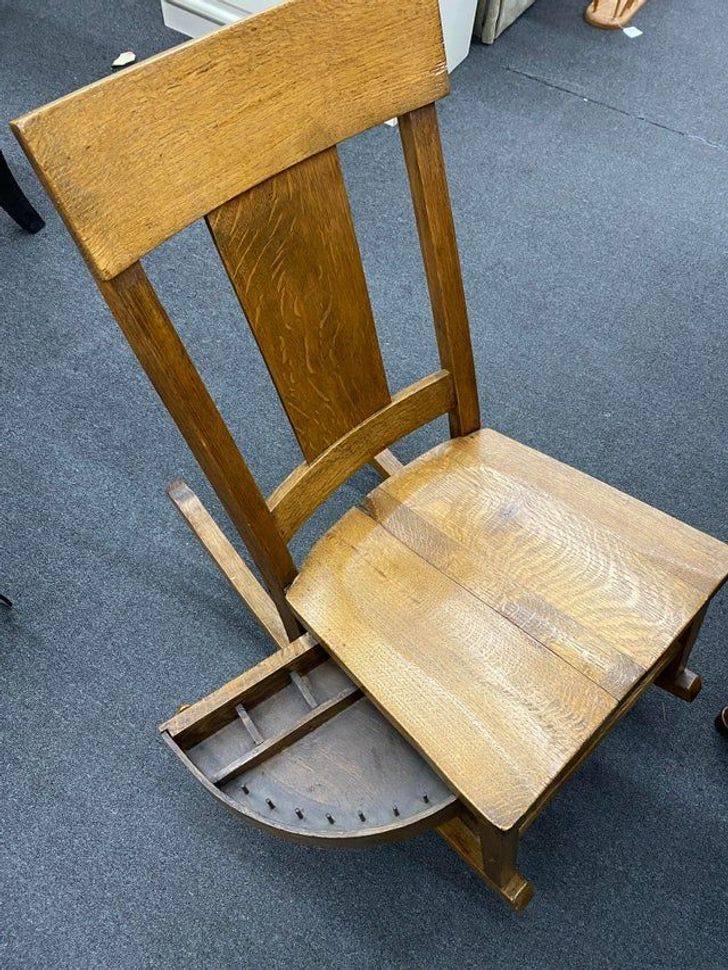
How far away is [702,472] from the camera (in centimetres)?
146

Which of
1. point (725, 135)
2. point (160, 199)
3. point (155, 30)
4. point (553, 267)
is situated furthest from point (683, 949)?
point (155, 30)

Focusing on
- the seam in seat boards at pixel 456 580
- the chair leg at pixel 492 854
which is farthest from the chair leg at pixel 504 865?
the seam in seat boards at pixel 456 580

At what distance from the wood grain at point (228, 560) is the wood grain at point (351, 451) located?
300mm

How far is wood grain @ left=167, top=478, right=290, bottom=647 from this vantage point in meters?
1.18

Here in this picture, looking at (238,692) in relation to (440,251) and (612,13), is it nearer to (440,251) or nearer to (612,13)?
(440,251)

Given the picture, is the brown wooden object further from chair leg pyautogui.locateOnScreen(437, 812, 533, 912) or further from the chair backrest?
chair leg pyautogui.locateOnScreen(437, 812, 533, 912)

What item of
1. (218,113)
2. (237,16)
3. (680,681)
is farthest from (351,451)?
(237,16)

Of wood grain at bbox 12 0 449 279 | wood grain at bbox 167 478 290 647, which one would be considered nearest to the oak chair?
wood grain at bbox 12 0 449 279

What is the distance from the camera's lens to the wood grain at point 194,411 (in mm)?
649

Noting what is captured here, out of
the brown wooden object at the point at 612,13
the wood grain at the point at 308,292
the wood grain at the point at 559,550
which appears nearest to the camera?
the wood grain at the point at 308,292

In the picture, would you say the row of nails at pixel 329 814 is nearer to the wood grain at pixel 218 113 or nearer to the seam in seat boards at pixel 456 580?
the seam in seat boards at pixel 456 580

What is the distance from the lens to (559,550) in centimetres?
90

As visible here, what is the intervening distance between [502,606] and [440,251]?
39 centimetres

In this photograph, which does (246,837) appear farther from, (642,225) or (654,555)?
(642,225)
